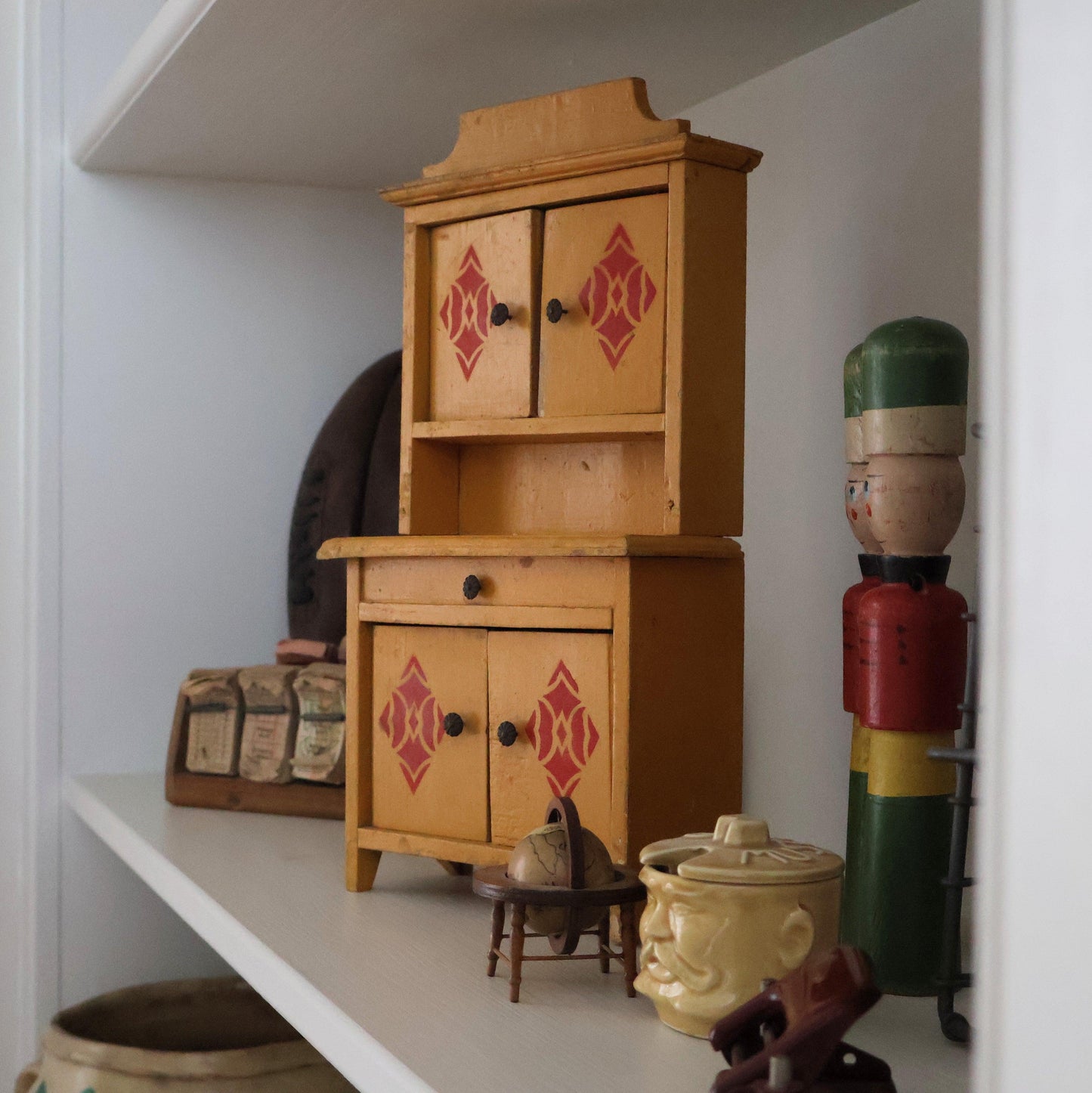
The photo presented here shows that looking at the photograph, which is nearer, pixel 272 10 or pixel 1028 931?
pixel 1028 931

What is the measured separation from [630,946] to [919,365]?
1.24 feet

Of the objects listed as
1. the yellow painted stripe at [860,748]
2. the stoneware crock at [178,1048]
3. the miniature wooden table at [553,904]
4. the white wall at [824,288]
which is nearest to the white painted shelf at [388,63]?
the white wall at [824,288]

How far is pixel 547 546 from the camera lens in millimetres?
897

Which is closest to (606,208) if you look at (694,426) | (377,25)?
(694,426)

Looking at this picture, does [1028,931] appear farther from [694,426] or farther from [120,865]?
[120,865]

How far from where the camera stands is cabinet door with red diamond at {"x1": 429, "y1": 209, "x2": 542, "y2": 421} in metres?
1.00

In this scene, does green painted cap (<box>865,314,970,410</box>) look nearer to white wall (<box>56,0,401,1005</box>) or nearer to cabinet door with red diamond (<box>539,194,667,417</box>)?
cabinet door with red diamond (<box>539,194,667,417</box>)

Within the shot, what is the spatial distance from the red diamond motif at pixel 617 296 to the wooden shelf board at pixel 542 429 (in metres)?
0.05

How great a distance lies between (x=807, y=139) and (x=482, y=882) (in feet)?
2.32

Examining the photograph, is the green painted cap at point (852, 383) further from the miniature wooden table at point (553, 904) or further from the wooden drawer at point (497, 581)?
the miniature wooden table at point (553, 904)

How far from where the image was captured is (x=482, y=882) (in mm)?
754

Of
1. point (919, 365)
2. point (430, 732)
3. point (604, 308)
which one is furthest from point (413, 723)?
point (919, 365)

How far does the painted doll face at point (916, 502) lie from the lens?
767 mm

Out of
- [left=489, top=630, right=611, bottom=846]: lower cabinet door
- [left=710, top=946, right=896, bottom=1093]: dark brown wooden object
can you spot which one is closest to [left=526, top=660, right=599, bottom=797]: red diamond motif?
[left=489, top=630, right=611, bottom=846]: lower cabinet door
